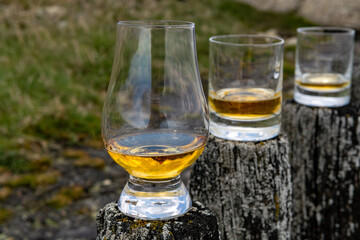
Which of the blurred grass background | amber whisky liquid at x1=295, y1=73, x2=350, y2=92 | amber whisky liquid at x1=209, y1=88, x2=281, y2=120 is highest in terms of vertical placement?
amber whisky liquid at x1=209, y1=88, x2=281, y2=120

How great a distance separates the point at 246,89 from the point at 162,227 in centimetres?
100

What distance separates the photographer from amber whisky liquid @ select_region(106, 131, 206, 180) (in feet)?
4.99

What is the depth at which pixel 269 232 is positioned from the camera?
2291mm

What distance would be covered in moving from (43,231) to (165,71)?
110 inches

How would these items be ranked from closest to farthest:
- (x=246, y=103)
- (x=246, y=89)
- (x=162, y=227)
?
(x=162, y=227) < (x=246, y=103) < (x=246, y=89)

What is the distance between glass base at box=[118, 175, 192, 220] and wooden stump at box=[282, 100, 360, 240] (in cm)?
148

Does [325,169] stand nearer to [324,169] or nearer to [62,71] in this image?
[324,169]

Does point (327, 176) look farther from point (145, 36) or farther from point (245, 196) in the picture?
point (145, 36)

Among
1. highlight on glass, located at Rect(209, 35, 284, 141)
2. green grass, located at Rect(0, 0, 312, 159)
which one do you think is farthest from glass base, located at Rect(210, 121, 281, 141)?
green grass, located at Rect(0, 0, 312, 159)

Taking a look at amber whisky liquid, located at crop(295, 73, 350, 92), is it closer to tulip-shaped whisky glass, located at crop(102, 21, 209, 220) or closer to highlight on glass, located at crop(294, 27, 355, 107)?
highlight on glass, located at crop(294, 27, 355, 107)

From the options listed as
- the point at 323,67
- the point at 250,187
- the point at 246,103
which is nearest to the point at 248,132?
the point at 246,103

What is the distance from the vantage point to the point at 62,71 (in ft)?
21.6

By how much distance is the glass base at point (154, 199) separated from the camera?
1.57 meters

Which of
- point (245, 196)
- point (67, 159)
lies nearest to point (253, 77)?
point (245, 196)
